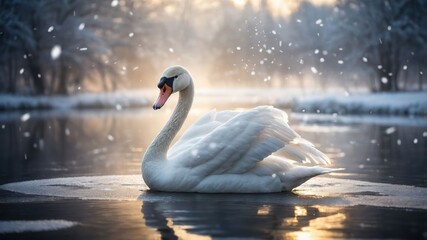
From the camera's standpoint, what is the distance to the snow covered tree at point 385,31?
5381 cm

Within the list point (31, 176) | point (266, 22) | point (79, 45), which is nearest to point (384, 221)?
point (31, 176)

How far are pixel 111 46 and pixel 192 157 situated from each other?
4893 centimetres

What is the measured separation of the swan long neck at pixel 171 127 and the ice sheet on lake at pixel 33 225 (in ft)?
8.87

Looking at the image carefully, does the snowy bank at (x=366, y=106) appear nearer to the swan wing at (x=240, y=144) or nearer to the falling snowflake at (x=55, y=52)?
the falling snowflake at (x=55, y=52)

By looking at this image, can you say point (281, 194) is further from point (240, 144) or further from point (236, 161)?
point (240, 144)

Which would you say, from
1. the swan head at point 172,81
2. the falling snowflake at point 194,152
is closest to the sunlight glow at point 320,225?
the falling snowflake at point 194,152

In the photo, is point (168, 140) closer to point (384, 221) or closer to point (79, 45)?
point (384, 221)

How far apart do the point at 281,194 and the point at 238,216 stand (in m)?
1.98

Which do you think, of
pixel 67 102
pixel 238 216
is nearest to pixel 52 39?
pixel 67 102

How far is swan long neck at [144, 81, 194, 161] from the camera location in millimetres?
10641

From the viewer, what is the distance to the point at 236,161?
10297mm

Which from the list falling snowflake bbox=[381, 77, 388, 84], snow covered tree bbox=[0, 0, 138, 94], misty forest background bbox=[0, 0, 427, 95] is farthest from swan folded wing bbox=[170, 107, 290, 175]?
falling snowflake bbox=[381, 77, 388, 84]

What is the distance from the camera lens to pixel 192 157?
33.2ft

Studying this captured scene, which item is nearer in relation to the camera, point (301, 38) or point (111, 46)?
point (111, 46)
